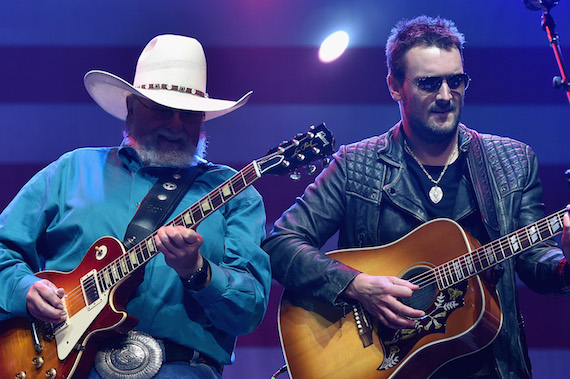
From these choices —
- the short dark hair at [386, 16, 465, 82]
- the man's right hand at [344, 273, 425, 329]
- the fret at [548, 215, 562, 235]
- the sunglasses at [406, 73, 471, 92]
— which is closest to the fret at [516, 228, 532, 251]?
the fret at [548, 215, 562, 235]

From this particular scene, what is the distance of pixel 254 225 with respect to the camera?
3.29 metres

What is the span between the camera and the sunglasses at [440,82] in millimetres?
3512

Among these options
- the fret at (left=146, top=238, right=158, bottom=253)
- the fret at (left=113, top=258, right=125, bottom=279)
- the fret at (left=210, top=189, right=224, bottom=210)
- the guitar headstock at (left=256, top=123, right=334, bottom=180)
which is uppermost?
the guitar headstock at (left=256, top=123, right=334, bottom=180)

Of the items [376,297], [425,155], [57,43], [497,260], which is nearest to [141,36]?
[57,43]

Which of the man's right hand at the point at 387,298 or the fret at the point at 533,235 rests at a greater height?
the fret at the point at 533,235

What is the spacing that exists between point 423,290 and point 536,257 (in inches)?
Answer: 21.7

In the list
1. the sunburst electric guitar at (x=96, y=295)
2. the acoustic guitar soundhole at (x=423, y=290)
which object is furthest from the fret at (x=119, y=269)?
the acoustic guitar soundhole at (x=423, y=290)

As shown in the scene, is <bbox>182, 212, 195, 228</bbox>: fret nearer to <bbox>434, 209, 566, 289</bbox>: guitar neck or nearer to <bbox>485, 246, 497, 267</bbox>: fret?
<bbox>434, 209, 566, 289</bbox>: guitar neck

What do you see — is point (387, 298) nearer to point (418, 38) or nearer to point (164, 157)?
point (164, 157)

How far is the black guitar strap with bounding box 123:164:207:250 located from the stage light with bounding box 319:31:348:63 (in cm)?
132

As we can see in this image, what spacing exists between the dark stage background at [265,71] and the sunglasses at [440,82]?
0.77 metres

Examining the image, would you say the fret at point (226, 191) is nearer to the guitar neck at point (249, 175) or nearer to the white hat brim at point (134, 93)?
the guitar neck at point (249, 175)

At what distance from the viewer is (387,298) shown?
10.2ft

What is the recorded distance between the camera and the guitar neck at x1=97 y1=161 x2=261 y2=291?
2.91m
